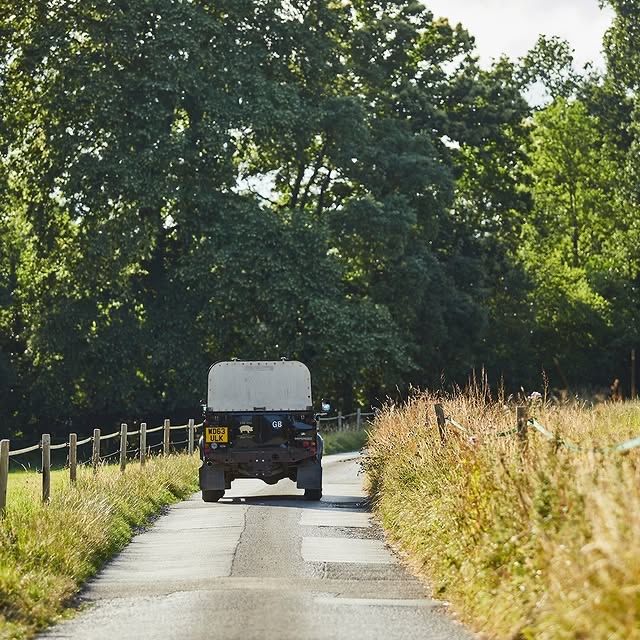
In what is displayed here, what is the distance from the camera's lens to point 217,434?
86.4 ft

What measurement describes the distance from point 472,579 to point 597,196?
63.8 m

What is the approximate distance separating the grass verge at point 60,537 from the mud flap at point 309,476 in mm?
2436

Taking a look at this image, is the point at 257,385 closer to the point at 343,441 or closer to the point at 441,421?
the point at 441,421

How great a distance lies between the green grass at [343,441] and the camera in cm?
4916

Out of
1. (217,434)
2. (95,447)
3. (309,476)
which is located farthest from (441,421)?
(95,447)

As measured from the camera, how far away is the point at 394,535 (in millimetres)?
18594

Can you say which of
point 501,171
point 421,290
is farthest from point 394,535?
point 501,171

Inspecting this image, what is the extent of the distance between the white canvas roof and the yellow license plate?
81.3 inches

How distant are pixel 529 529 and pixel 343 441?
39737 mm

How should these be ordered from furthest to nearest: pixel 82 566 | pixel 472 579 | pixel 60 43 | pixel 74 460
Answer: pixel 60 43 → pixel 74 460 → pixel 82 566 → pixel 472 579

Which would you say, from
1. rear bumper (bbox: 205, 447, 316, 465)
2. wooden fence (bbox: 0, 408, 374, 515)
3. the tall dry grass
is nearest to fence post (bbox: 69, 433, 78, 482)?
wooden fence (bbox: 0, 408, 374, 515)

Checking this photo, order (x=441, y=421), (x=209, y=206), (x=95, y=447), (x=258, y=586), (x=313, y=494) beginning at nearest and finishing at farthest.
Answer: (x=258, y=586)
(x=441, y=421)
(x=95, y=447)
(x=313, y=494)
(x=209, y=206)

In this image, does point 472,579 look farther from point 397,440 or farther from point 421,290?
point 421,290

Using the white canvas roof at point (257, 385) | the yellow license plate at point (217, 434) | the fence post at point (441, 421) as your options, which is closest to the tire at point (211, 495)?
the yellow license plate at point (217, 434)
